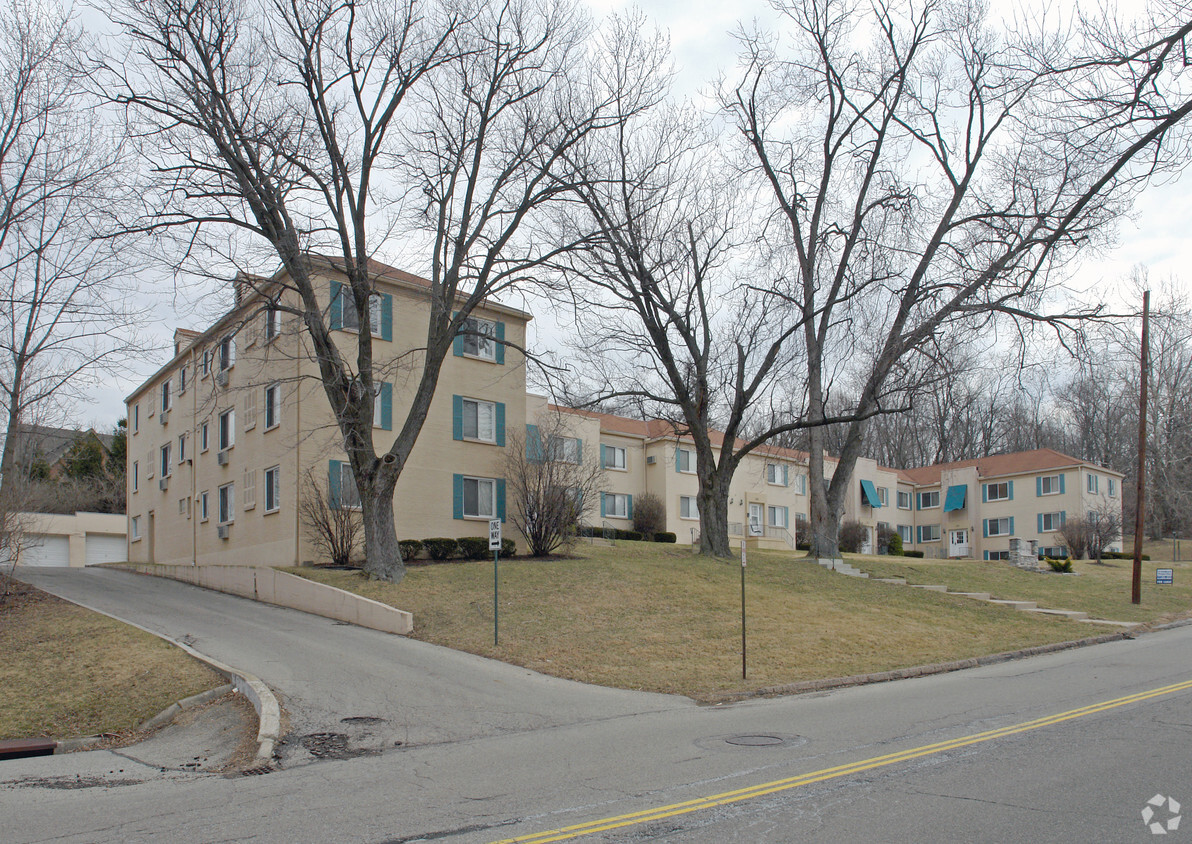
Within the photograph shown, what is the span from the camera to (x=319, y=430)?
25438 millimetres

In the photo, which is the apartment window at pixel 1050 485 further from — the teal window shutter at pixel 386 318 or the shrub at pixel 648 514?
the teal window shutter at pixel 386 318

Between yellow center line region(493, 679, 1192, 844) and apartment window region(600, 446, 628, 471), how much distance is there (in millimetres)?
34120

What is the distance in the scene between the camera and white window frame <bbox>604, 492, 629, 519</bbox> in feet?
143

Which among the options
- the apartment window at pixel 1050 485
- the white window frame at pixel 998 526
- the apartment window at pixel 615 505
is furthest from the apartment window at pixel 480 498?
the white window frame at pixel 998 526

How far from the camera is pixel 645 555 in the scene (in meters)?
26.5

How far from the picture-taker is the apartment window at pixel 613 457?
44000 millimetres

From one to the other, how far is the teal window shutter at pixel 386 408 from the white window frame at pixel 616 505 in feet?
59.1

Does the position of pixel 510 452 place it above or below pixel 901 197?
below

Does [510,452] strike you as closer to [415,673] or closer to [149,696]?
[415,673]

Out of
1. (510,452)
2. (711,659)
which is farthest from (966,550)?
(711,659)

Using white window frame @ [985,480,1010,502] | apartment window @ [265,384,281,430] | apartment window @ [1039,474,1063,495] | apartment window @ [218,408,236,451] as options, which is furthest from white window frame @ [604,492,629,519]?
apartment window @ [1039,474,1063,495]

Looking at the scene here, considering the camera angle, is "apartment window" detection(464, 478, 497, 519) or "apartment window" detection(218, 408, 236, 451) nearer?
"apartment window" detection(464, 478, 497, 519)

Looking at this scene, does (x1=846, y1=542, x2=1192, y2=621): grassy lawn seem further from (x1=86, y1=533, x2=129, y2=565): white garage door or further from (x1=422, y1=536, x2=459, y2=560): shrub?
(x1=86, y1=533, x2=129, y2=565): white garage door

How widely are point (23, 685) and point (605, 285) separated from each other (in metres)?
17.1
